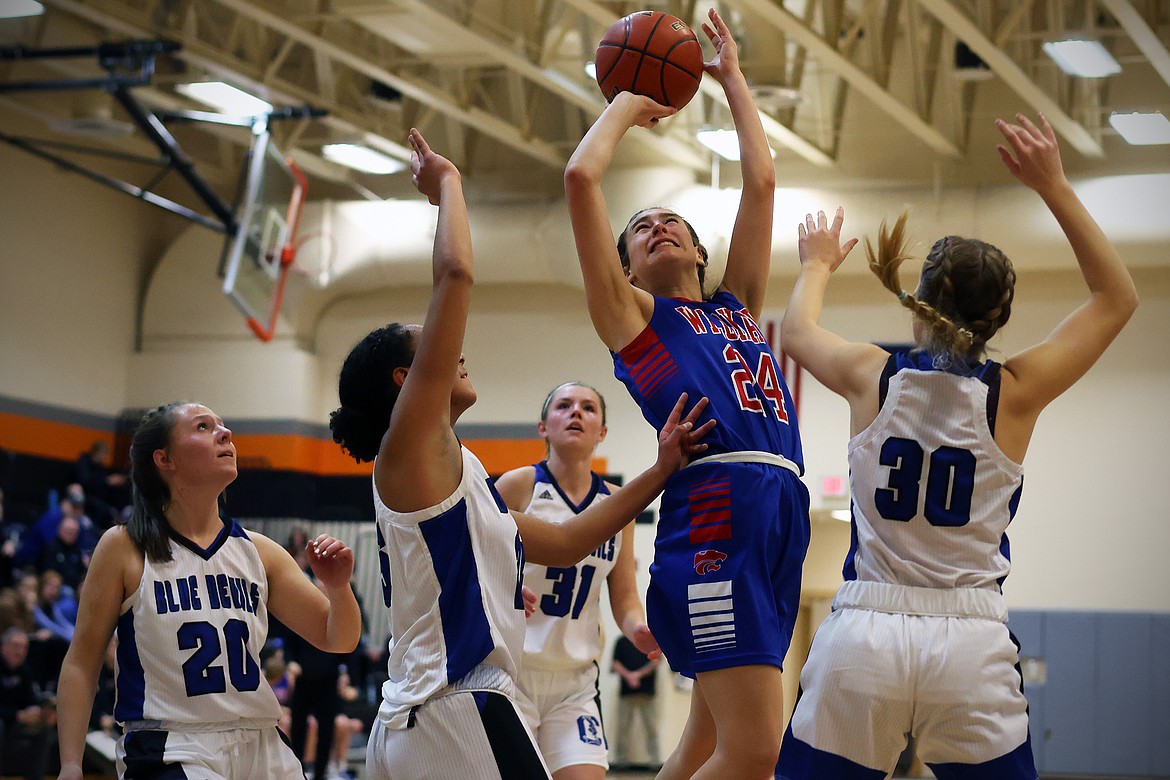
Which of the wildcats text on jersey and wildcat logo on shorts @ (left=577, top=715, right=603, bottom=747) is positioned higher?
the wildcats text on jersey

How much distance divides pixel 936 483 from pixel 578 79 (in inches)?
431

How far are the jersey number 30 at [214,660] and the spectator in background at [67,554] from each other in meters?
8.67

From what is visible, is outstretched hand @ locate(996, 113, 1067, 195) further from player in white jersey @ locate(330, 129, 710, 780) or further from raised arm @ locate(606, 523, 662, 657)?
raised arm @ locate(606, 523, 662, 657)

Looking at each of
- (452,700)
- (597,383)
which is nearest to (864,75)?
(597,383)

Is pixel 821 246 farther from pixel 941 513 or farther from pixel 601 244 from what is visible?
pixel 941 513

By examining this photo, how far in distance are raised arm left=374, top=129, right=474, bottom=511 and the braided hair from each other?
1.11 meters

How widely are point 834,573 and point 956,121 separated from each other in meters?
4.61

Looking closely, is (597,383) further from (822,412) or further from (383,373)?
(383,373)

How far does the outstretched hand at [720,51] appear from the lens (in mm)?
3930

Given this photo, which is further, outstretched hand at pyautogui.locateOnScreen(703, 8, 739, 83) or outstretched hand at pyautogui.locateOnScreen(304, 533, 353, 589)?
outstretched hand at pyautogui.locateOnScreen(703, 8, 739, 83)

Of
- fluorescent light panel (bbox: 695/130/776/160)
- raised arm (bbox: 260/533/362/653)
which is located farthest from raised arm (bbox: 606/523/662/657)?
fluorescent light panel (bbox: 695/130/776/160)

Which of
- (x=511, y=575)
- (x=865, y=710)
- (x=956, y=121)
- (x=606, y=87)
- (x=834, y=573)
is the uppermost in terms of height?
(x=956, y=121)

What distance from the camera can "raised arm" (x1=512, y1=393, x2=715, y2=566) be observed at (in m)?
3.34

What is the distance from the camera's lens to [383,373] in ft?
10.4
